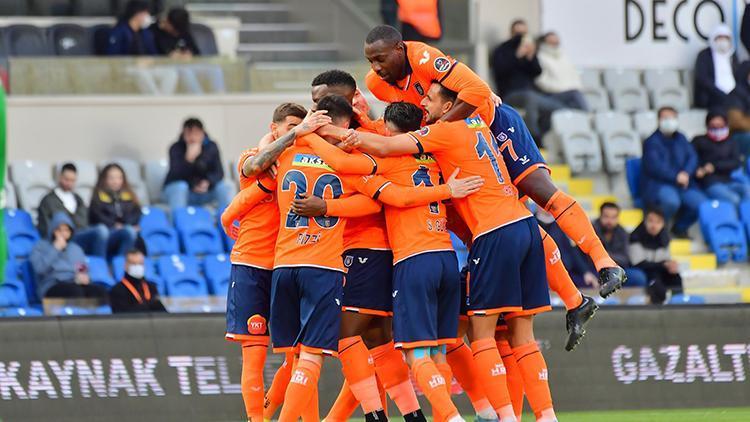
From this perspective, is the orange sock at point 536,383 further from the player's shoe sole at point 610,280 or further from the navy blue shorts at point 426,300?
the player's shoe sole at point 610,280

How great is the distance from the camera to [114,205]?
15.9 metres

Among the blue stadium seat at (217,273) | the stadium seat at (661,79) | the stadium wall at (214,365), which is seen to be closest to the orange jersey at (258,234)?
the stadium wall at (214,365)

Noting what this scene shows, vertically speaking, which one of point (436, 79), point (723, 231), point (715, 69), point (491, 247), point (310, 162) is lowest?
point (723, 231)

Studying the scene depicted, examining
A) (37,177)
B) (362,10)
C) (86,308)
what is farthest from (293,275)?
(362,10)

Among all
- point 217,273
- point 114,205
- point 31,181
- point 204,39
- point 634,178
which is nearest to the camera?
point 217,273

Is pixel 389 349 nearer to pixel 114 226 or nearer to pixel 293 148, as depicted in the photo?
pixel 293 148

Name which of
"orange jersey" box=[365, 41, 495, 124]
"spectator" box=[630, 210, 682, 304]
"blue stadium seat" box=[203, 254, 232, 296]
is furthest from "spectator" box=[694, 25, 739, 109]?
"orange jersey" box=[365, 41, 495, 124]

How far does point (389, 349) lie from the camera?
970cm

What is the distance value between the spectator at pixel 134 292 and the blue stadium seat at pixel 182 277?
2.84 feet

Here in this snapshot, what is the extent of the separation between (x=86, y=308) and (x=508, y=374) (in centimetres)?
446

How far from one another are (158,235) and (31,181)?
1.71m

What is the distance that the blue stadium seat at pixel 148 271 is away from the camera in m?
14.9

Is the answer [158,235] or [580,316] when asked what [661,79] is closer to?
[158,235]

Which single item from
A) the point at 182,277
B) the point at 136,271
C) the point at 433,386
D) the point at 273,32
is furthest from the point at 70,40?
the point at 433,386
